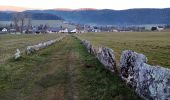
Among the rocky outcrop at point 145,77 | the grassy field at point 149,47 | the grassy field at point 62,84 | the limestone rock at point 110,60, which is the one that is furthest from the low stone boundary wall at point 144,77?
the grassy field at point 149,47

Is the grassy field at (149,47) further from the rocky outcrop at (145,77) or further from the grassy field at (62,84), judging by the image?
the rocky outcrop at (145,77)

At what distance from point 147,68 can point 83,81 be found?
6.50 metres

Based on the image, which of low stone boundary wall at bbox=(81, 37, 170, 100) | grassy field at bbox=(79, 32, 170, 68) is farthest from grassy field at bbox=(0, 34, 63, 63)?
low stone boundary wall at bbox=(81, 37, 170, 100)

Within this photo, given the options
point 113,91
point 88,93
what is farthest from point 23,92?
point 113,91

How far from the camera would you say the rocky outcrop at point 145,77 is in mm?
14439

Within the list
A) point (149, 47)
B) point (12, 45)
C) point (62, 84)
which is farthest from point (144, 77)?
point (12, 45)

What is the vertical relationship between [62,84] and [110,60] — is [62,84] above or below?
below

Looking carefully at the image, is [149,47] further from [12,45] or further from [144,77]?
[144,77]

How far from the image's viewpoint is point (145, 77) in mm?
16766

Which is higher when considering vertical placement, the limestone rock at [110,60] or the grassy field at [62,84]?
the limestone rock at [110,60]

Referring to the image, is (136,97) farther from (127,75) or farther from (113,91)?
(127,75)

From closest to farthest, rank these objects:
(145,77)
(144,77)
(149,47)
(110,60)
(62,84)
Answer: (145,77), (144,77), (62,84), (110,60), (149,47)

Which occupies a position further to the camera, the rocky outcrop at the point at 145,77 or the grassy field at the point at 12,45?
the grassy field at the point at 12,45

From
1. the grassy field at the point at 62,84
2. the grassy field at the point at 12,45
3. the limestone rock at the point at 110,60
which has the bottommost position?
the grassy field at the point at 12,45
